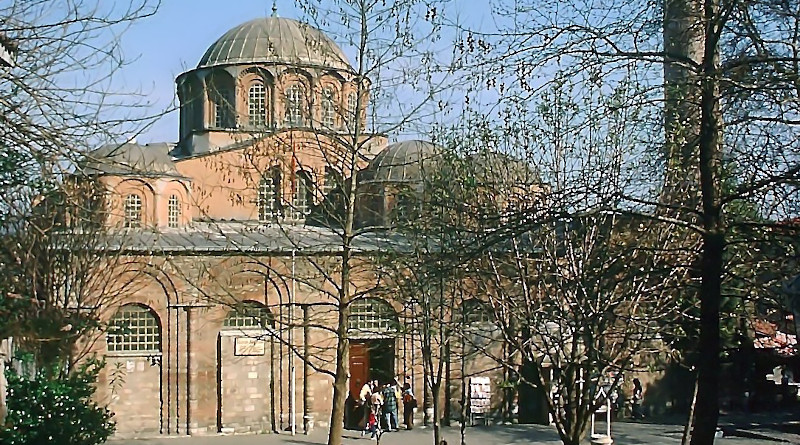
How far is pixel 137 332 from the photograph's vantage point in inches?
983

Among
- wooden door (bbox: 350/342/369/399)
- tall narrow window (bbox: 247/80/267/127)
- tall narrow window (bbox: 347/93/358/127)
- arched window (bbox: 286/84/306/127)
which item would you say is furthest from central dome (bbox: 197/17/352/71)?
tall narrow window (bbox: 347/93/358/127)

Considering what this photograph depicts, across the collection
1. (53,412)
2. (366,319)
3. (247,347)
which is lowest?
(53,412)

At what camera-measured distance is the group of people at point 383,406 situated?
23.2 meters

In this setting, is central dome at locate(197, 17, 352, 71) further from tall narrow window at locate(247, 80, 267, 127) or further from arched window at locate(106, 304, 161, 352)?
arched window at locate(106, 304, 161, 352)

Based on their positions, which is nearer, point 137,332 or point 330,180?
point 330,180

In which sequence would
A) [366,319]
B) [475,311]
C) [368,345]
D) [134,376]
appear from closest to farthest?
[475,311] < [134,376] < [366,319] < [368,345]

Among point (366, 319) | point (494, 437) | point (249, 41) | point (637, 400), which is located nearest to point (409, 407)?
point (366, 319)

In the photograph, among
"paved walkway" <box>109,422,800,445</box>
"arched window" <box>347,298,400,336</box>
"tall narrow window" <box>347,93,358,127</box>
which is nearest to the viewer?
"tall narrow window" <box>347,93,358,127</box>

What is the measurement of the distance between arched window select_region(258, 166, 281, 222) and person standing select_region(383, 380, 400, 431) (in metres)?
8.41

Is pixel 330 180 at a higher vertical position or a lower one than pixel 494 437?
higher

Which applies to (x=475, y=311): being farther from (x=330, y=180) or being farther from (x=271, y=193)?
(x=271, y=193)

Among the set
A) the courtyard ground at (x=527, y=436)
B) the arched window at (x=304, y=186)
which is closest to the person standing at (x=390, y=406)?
the courtyard ground at (x=527, y=436)

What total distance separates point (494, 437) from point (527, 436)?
30.1 inches

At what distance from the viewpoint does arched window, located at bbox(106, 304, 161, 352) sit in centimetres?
2484
